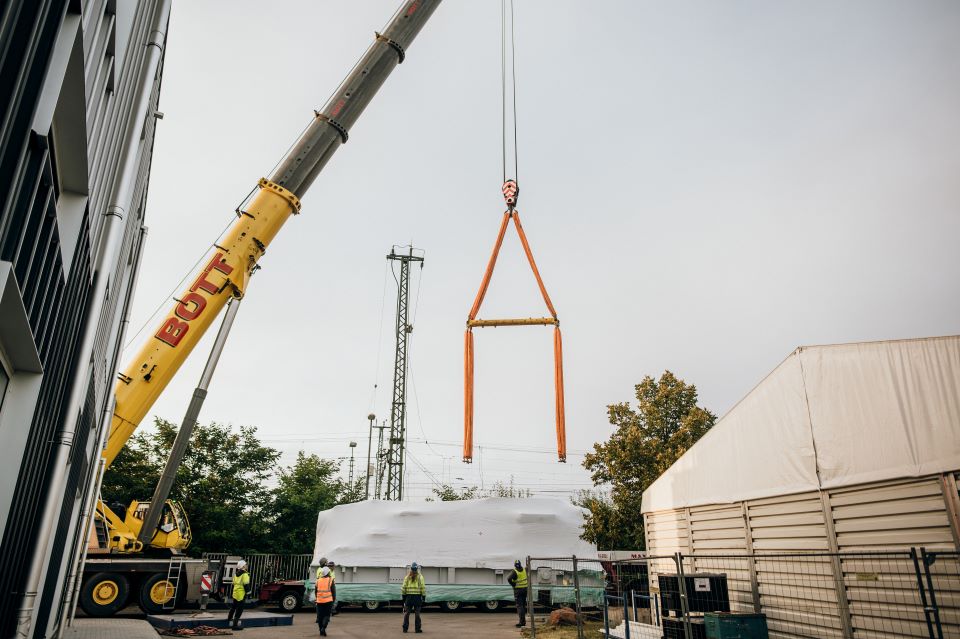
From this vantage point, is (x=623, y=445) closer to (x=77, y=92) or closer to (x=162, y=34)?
(x=162, y=34)

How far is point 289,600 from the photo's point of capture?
19.6 metres

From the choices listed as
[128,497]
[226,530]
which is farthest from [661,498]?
[128,497]

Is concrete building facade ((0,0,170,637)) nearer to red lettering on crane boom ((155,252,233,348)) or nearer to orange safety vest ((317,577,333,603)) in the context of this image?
red lettering on crane boom ((155,252,233,348))

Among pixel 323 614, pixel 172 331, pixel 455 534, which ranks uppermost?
pixel 172 331

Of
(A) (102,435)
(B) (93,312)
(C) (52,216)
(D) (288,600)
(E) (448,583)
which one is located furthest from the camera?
(D) (288,600)

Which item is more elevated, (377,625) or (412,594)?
(412,594)

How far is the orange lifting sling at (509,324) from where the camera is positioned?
39.0ft

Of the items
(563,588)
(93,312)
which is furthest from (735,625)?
(563,588)

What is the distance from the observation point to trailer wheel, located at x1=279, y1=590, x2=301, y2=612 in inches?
771

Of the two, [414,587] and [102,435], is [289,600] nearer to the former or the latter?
[414,587]

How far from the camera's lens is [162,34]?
6.61 metres

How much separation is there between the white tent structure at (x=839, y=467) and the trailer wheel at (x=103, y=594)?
15787mm

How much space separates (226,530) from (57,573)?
75.0 feet

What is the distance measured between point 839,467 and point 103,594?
60.8 ft
